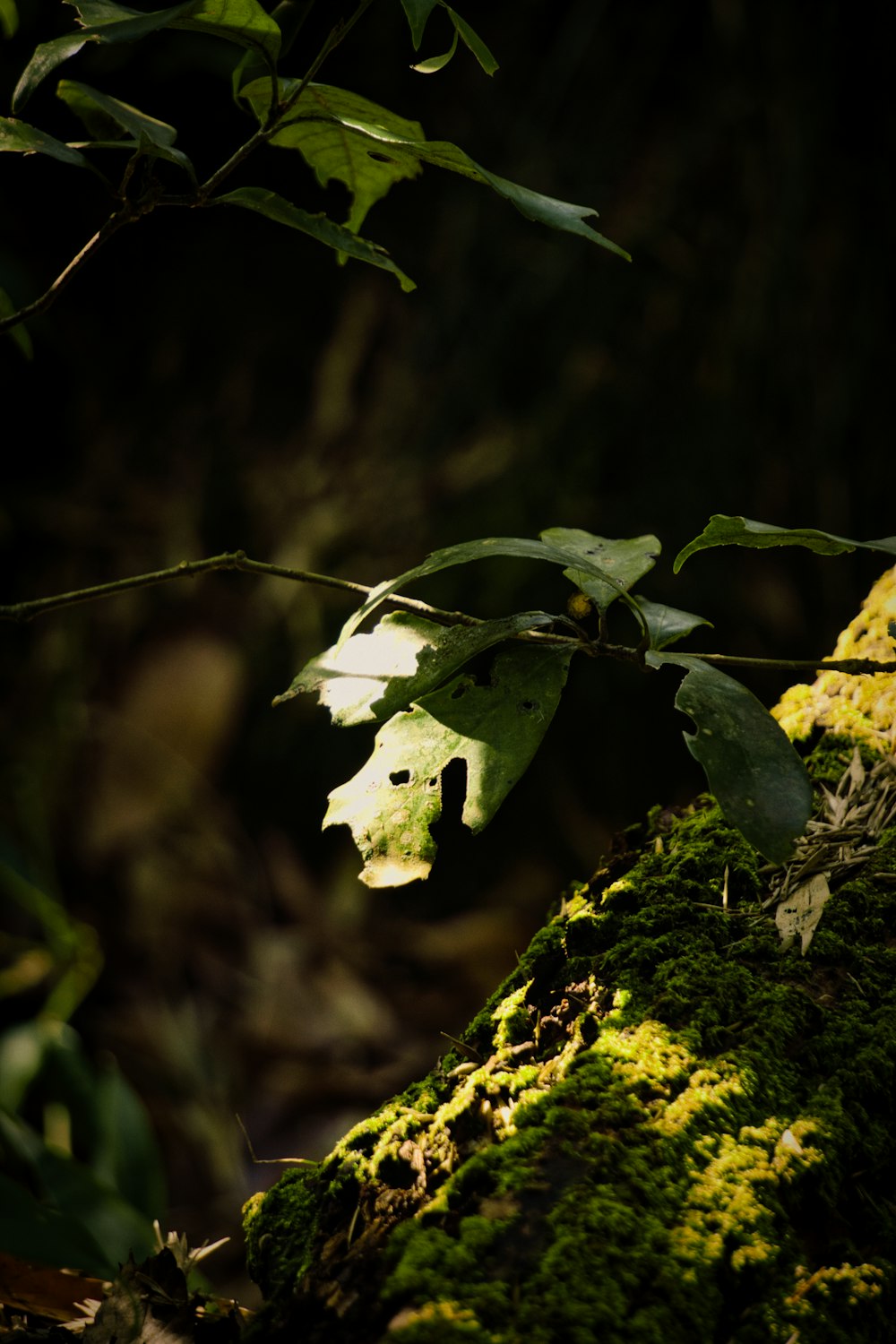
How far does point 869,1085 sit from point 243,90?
686mm

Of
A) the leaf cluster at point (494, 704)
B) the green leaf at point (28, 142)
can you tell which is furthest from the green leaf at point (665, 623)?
the green leaf at point (28, 142)

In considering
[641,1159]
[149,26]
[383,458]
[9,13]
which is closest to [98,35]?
[149,26]

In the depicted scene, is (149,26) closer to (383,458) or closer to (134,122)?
(134,122)

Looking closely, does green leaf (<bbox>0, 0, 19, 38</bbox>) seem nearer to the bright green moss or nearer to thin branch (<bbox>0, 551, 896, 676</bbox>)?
thin branch (<bbox>0, 551, 896, 676</bbox>)

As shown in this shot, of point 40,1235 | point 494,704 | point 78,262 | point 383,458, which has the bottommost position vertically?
point 40,1235

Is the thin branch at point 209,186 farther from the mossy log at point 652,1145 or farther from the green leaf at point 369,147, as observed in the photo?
the mossy log at point 652,1145

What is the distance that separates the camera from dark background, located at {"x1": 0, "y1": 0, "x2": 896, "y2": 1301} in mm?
1882

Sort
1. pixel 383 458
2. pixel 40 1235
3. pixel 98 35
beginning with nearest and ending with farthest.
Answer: pixel 98 35, pixel 40 1235, pixel 383 458

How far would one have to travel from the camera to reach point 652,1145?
473mm

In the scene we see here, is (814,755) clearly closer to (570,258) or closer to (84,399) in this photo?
(570,258)

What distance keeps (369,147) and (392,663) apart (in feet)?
1.12

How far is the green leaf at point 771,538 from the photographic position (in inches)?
20.8

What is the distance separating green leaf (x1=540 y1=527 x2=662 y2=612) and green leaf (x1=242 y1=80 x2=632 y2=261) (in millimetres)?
184

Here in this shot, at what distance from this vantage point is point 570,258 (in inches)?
79.0
